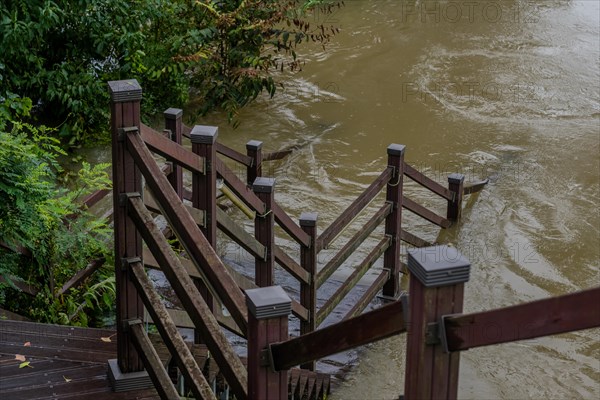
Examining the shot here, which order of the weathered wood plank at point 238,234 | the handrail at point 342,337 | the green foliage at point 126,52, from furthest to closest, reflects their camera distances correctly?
the green foliage at point 126,52 < the weathered wood plank at point 238,234 < the handrail at point 342,337

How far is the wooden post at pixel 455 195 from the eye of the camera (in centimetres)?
920

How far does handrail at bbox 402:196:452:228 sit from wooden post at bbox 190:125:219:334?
3.20m

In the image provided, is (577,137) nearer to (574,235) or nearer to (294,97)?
(574,235)

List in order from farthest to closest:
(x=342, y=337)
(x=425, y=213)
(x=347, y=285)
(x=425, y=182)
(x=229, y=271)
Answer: (x=425, y=213), (x=425, y=182), (x=347, y=285), (x=229, y=271), (x=342, y=337)

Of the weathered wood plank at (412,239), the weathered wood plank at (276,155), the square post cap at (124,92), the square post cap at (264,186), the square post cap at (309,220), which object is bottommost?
the weathered wood plank at (412,239)

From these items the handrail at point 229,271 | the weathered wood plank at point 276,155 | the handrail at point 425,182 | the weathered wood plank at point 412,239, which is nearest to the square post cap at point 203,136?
the handrail at point 229,271

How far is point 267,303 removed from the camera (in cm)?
294

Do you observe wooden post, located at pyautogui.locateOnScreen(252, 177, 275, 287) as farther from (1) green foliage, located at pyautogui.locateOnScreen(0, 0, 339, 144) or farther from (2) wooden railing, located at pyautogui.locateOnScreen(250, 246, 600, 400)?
(1) green foliage, located at pyautogui.locateOnScreen(0, 0, 339, 144)

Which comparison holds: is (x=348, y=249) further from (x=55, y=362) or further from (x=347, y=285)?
(x=55, y=362)

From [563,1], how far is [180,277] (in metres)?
15.0

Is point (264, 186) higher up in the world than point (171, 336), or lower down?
higher up

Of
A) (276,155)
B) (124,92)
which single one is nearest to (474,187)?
(276,155)

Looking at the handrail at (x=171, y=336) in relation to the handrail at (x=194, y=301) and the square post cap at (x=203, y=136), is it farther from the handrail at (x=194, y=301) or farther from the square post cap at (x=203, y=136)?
the square post cap at (x=203, y=136)

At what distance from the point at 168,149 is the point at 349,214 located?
3.00 m
